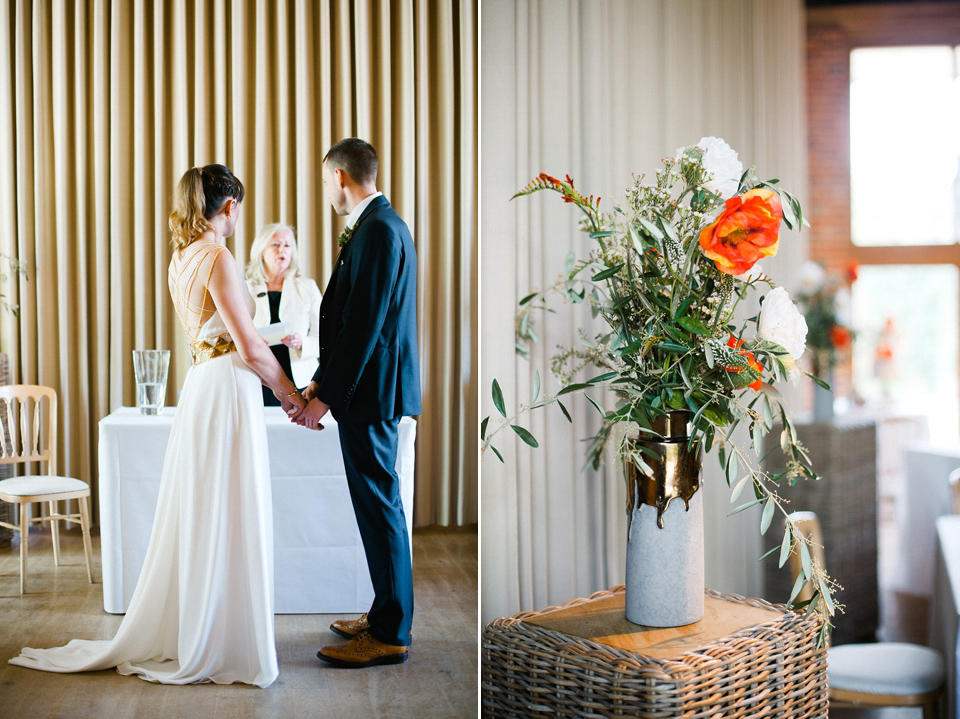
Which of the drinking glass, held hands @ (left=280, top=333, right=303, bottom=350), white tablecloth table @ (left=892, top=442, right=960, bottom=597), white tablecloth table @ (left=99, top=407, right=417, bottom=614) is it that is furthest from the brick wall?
the drinking glass

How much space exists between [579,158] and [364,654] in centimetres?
110

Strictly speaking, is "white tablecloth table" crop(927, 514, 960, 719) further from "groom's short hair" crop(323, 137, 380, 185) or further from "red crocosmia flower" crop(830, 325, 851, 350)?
"groom's short hair" crop(323, 137, 380, 185)

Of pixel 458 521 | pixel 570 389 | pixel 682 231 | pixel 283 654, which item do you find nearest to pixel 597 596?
pixel 458 521

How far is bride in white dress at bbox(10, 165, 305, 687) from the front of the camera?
1350mm

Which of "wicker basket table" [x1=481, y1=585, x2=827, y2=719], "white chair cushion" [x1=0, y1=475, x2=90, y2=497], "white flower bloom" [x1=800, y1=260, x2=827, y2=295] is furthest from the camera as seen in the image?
"white flower bloom" [x1=800, y1=260, x2=827, y2=295]

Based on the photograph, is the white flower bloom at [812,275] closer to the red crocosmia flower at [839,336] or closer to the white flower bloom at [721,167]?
the red crocosmia flower at [839,336]

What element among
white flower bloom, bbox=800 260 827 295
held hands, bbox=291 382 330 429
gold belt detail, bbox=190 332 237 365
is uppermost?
white flower bloom, bbox=800 260 827 295

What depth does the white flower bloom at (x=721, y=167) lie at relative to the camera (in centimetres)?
137

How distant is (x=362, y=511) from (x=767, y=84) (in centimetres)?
131

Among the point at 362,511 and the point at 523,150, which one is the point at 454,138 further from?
the point at 362,511

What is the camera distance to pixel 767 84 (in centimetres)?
184

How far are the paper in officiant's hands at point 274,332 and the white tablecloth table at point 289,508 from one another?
0.44 ft

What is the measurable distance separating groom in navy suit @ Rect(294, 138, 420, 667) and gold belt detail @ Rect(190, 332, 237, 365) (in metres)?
0.16

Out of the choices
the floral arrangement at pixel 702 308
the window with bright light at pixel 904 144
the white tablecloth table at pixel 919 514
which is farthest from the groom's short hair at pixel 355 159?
the white tablecloth table at pixel 919 514
